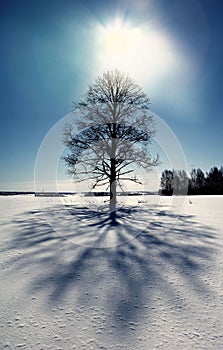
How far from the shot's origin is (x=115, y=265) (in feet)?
11.3

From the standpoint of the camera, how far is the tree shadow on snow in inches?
94.4

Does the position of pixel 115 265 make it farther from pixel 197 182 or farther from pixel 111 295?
pixel 197 182

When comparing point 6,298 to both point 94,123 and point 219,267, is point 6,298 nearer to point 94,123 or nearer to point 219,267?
point 219,267

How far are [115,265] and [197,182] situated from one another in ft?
252

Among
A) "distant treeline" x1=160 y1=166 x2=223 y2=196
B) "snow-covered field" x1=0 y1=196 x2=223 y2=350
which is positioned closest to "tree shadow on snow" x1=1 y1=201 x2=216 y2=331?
"snow-covered field" x1=0 y1=196 x2=223 y2=350

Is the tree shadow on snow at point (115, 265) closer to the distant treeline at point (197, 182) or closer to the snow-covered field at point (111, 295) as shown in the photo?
the snow-covered field at point (111, 295)

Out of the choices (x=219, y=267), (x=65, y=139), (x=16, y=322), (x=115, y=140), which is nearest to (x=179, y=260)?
(x=219, y=267)

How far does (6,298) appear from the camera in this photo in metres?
2.40

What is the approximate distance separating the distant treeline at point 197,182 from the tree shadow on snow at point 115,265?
56528 millimetres

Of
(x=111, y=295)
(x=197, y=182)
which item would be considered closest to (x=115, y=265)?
(x=111, y=295)

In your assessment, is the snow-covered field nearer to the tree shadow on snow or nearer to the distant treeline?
the tree shadow on snow

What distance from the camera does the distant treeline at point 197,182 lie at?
204 ft

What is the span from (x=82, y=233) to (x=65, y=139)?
33.1 feet

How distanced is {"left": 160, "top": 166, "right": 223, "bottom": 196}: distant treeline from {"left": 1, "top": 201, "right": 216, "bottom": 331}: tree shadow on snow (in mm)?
56528
